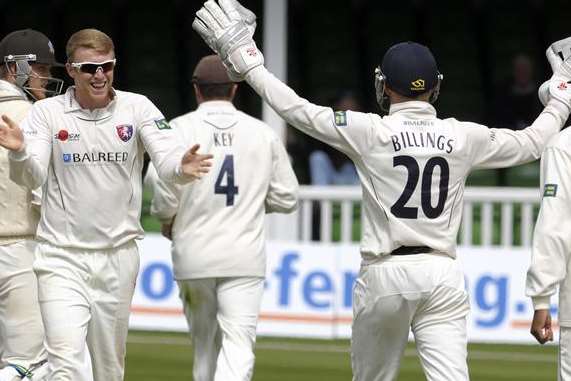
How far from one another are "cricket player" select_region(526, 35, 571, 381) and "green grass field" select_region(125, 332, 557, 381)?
4393 mm

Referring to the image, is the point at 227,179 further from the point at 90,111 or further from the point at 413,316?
the point at 413,316

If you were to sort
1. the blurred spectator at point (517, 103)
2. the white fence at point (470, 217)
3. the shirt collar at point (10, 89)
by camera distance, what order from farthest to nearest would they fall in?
the blurred spectator at point (517, 103), the white fence at point (470, 217), the shirt collar at point (10, 89)

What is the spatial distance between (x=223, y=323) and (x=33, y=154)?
76.9 inches

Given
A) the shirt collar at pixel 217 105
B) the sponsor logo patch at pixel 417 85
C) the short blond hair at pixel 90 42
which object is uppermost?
the short blond hair at pixel 90 42

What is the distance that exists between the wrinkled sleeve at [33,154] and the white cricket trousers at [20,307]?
83 cm

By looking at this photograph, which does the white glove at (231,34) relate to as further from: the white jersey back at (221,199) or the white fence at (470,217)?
the white fence at (470,217)

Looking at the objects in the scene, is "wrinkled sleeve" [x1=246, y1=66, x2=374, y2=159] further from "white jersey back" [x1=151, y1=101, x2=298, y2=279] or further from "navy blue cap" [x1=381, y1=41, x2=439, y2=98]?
"white jersey back" [x1=151, y1=101, x2=298, y2=279]

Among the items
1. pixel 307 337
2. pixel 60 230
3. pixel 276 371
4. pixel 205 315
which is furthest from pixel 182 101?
pixel 60 230

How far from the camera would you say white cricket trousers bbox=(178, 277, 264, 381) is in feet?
27.4

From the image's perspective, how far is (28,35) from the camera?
7.93 m

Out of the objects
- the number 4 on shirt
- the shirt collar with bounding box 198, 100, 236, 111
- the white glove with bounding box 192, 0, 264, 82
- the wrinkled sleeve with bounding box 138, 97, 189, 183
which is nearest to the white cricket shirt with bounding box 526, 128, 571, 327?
the white glove with bounding box 192, 0, 264, 82

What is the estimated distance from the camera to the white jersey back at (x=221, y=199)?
8.62 metres

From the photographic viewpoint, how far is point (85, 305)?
714 centimetres

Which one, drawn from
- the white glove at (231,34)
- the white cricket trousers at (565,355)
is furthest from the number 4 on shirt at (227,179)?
the white cricket trousers at (565,355)
